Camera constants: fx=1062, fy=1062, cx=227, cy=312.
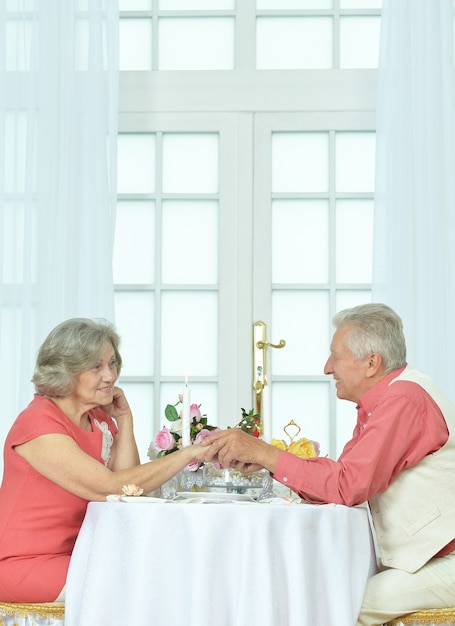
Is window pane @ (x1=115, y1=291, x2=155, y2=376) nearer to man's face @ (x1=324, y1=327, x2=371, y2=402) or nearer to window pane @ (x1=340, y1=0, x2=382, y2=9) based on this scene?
window pane @ (x1=340, y1=0, x2=382, y2=9)

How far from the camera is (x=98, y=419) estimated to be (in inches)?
129

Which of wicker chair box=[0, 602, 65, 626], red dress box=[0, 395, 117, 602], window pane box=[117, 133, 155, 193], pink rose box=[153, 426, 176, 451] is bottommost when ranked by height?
wicker chair box=[0, 602, 65, 626]

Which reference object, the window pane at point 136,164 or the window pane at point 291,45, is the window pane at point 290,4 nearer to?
the window pane at point 291,45

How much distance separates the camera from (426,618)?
8.72ft

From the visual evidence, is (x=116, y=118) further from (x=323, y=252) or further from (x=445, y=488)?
(x=445, y=488)

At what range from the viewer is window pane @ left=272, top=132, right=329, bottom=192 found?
16.2 feet

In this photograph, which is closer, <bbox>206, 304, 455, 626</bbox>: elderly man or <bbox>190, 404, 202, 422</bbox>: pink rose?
<bbox>206, 304, 455, 626</bbox>: elderly man

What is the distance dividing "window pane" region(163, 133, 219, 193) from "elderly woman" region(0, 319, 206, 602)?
2.04m

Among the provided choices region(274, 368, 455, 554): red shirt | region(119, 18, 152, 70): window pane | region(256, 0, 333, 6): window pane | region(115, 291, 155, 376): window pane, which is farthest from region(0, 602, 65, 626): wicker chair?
region(256, 0, 333, 6): window pane

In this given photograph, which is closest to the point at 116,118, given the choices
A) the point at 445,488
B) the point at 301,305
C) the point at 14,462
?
the point at 301,305

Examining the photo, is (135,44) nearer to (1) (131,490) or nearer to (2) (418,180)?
(2) (418,180)

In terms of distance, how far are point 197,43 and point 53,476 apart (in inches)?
112

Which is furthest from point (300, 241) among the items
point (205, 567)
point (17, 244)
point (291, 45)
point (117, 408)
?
point (205, 567)

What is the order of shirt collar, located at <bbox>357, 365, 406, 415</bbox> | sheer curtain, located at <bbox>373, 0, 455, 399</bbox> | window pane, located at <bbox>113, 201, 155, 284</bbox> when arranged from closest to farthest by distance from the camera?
1. shirt collar, located at <bbox>357, 365, 406, 415</bbox>
2. sheer curtain, located at <bbox>373, 0, 455, 399</bbox>
3. window pane, located at <bbox>113, 201, 155, 284</bbox>
